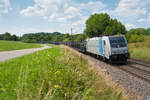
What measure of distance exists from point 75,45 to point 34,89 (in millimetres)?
32501

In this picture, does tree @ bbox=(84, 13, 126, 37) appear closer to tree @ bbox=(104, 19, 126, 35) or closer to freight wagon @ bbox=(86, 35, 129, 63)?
tree @ bbox=(104, 19, 126, 35)

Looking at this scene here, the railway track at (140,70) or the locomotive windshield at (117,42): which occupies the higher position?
the locomotive windshield at (117,42)

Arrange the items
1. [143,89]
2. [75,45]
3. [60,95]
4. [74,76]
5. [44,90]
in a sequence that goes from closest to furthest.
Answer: [60,95] → [44,90] → [74,76] → [143,89] → [75,45]

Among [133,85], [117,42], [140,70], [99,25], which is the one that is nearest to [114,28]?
[99,25]

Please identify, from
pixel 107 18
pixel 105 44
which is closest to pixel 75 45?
pixel 105 44

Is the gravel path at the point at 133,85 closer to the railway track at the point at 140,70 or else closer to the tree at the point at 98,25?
the railway track at the point at 140,70

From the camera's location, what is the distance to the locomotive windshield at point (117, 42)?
14.2 m

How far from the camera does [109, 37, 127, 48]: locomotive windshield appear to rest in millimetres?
14153

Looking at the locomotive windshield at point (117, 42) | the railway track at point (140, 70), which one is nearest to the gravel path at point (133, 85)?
the railway track at point (140, 70)

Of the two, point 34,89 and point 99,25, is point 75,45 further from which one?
point 34,89

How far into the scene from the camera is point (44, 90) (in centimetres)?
377

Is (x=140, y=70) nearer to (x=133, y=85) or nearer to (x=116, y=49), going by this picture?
(x=116, y=49)

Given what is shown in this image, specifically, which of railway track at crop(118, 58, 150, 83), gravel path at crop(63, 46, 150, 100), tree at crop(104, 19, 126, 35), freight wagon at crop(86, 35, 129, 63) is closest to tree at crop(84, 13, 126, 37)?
tree at crop(104, 19, 126, 35)

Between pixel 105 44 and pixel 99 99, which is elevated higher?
pixel 105 44
